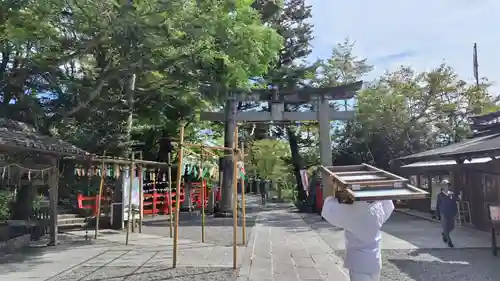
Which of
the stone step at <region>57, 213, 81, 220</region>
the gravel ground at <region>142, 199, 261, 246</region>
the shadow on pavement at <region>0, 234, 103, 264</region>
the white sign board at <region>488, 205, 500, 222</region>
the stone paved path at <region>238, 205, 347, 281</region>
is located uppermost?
the white sign board at <region>488, 205, 500, 222</region>

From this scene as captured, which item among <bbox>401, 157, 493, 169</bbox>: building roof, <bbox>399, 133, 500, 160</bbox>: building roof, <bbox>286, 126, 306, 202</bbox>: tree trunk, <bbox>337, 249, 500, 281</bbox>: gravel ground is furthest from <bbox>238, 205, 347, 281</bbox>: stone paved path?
<bbox>286, 126, 306, 202</bbox>: tree trunk

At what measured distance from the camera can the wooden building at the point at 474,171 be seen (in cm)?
1190

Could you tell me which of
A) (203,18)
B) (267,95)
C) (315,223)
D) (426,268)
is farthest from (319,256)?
(267,95)

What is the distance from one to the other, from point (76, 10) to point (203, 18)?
2628mm

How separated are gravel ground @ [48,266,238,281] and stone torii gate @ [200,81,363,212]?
407 inches

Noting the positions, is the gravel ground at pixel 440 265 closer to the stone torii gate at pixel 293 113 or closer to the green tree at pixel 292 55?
the stone torii gate at pixel 293 113

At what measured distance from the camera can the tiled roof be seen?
852 centimetres

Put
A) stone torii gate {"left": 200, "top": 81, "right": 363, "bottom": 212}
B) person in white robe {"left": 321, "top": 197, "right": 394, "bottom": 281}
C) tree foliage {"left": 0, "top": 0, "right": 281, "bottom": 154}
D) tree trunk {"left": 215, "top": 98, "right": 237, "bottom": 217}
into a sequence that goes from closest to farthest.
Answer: person in white robe {"left": 321, "top": 197, "right": 394, "bottom": 281}, tree foliage {"left": 0, "top": 0, "right": 281, "bottom": 154}, stone torii gate {"left": 200, "top": 81, "right": 363, "bottom": 212}, tree trunk {"left": 215, "top": 98, "right": 237, "bottom": 217}

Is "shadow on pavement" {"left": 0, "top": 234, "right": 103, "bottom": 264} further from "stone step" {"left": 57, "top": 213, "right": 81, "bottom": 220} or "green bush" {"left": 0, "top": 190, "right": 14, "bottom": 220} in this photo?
"green bush" {"left": 0, "top": 190, "right": 14, "bottom": 220}

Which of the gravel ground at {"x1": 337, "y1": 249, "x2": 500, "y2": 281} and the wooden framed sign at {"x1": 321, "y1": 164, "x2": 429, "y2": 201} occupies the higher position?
the wooden framed sign at {"x1": 321, "y1": 164, "x2": 429, "y2": 201}

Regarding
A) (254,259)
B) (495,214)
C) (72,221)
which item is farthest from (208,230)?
(495,214)

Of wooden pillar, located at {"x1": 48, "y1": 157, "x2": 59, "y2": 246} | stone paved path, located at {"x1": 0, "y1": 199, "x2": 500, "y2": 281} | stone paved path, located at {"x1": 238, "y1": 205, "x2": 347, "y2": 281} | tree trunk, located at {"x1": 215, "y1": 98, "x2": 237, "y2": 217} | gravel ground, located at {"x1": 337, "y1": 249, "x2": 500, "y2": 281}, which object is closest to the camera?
gravel ground, located at {"x1": 337, "y1": 249, "x2": 500, "y2": 281}

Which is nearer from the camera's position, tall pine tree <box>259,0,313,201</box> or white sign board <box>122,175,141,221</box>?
white sign board <box>122,175,141,221</box>

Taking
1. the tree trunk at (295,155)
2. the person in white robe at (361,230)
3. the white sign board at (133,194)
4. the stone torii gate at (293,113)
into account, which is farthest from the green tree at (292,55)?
the person in white robe at (361,230)
